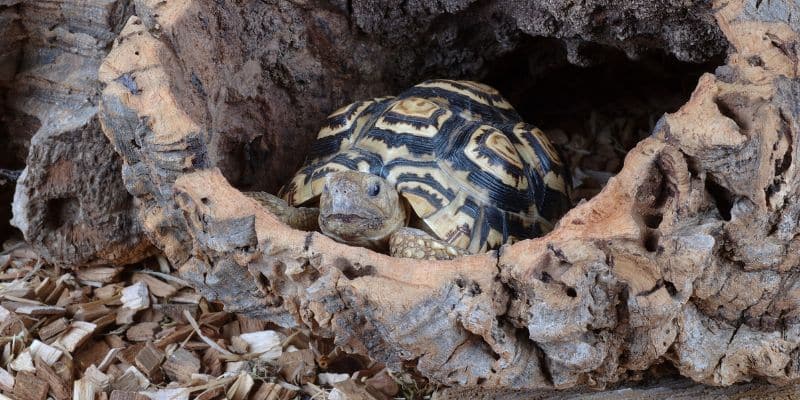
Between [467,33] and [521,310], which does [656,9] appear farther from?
[521,310]

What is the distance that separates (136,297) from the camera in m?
2.70

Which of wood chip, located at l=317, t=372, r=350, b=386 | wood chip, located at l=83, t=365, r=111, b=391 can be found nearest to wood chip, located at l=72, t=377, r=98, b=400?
wood chip, located at l=83, t=365, r=111, b=391

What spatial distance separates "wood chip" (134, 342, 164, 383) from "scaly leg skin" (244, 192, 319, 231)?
0.65 meters

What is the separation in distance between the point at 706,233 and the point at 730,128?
22cm

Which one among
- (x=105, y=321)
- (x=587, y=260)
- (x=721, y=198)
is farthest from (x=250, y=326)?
(x=721, y=198)

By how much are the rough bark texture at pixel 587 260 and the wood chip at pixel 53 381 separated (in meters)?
0.66

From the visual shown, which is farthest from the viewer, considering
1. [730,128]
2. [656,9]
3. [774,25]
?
[656,9]

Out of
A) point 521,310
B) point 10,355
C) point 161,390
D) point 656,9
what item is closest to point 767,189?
point 521,310

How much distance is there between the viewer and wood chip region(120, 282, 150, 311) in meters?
2.67

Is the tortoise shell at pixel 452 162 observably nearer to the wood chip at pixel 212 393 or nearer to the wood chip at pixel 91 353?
the wood chip at pixel 212 393

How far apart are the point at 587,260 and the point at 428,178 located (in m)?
0.75

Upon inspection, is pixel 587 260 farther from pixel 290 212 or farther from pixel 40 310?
pixel 40 310

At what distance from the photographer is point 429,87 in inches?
100

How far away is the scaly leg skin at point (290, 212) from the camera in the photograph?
213 centimetres
